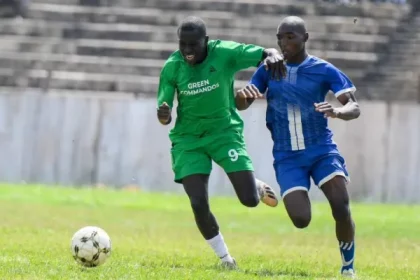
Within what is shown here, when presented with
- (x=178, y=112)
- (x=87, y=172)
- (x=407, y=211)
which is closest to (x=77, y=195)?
(x=87, y=172)

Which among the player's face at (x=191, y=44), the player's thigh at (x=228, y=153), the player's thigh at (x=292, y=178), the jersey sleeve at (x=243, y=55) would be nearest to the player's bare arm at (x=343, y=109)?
the player's thigh at (x=292, y=178)

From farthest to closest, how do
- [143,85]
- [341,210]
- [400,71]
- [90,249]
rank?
[400,71] → [143,85] → [341,210] → [90,249]

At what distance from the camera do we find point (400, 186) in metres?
24.9

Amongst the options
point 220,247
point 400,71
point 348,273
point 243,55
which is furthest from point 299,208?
point 400,71

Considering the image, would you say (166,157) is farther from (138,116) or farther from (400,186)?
(400,186)

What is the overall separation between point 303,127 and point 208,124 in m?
1.00

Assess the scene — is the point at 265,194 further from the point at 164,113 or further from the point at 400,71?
the point at 400,71

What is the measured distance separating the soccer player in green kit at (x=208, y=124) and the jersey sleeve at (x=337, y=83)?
2.14ft

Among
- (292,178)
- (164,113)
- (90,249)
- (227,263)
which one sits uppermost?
(164,113)

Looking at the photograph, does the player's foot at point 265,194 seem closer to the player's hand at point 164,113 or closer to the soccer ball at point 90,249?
the player's hand at point 164,113

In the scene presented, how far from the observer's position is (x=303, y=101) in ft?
34.7

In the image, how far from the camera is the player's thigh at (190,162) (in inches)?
426

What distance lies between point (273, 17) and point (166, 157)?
8198 mm

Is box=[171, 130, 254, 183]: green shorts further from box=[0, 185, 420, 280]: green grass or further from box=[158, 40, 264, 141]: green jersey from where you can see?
box=[0, 185, 420, 280]: green grass
